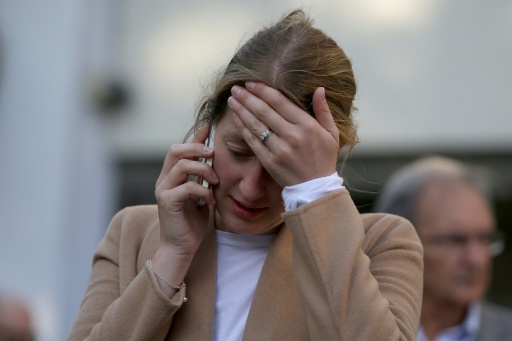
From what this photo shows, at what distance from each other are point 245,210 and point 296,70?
34 centimetres

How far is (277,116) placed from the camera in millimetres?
2395

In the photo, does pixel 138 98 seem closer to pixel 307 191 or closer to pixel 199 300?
pixel 199 300

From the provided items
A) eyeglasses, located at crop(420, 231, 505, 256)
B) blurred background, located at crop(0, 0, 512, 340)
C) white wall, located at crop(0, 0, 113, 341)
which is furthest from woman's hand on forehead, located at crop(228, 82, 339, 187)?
white wall, located at crop(0, 0, 113, 341)

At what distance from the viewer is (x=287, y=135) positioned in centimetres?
238

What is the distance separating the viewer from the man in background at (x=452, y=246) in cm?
412

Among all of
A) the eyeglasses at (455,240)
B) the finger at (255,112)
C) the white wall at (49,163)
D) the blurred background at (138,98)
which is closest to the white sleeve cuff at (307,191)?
the finger at (255,112)

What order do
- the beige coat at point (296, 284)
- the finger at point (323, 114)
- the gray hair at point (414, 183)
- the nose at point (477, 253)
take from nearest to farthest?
the beige coat at point (296, 284) → the finger at point (323, 114) → the nose at point (477, 253) → the gray hair at point (414, 183)

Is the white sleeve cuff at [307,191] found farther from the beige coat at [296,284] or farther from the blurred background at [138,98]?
the blurred background at [138,98]

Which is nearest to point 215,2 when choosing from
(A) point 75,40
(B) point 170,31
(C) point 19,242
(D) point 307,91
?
(B) point 170,31

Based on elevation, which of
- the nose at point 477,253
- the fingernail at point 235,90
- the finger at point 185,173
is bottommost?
the nose at point 477,253

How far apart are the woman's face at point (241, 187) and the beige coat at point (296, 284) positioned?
0.09 m

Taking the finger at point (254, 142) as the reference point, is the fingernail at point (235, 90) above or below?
above

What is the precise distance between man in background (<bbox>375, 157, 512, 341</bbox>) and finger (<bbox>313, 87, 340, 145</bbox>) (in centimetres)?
181

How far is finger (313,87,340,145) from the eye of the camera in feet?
7.95
